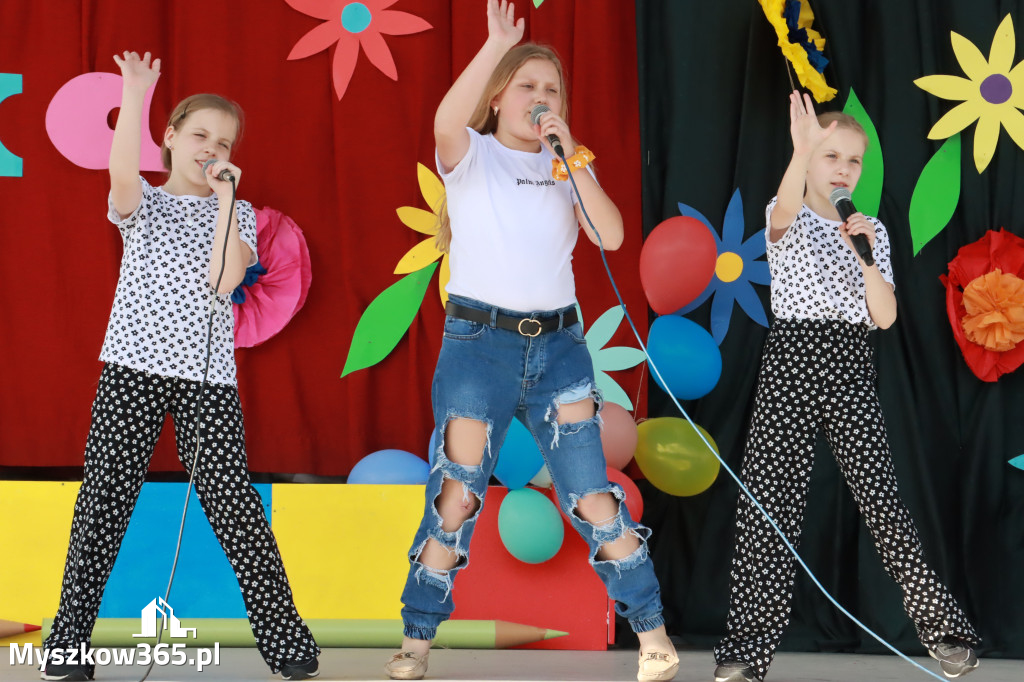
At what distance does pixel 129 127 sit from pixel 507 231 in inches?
34.4

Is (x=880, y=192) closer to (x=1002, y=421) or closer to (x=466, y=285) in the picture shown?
(x=1002, y=421)

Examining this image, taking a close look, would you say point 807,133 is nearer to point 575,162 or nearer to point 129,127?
point 575,162

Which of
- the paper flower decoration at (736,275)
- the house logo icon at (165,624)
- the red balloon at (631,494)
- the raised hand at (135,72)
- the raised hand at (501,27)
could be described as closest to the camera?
the raised hand at (501,27)

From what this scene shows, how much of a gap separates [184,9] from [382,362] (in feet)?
4.42

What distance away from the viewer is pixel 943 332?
3.40 meters

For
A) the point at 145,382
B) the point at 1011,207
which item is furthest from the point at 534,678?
the point at 1011,207

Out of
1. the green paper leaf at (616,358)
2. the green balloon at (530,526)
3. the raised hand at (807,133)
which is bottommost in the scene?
the green balloon at (530,526)

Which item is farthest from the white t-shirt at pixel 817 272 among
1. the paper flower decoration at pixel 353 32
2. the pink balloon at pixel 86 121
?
the pink balloon at pixel 86 121

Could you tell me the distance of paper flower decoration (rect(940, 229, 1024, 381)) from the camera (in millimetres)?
3188

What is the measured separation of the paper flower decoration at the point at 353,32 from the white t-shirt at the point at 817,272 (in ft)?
4.96

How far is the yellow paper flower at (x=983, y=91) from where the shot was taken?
339cm

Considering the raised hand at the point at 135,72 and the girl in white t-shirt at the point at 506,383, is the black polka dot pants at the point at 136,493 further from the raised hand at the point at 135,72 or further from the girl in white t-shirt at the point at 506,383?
the raised hand at the point at 135,72

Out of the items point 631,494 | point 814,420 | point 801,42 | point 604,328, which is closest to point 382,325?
point 604,328

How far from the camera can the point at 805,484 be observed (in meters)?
2.63
